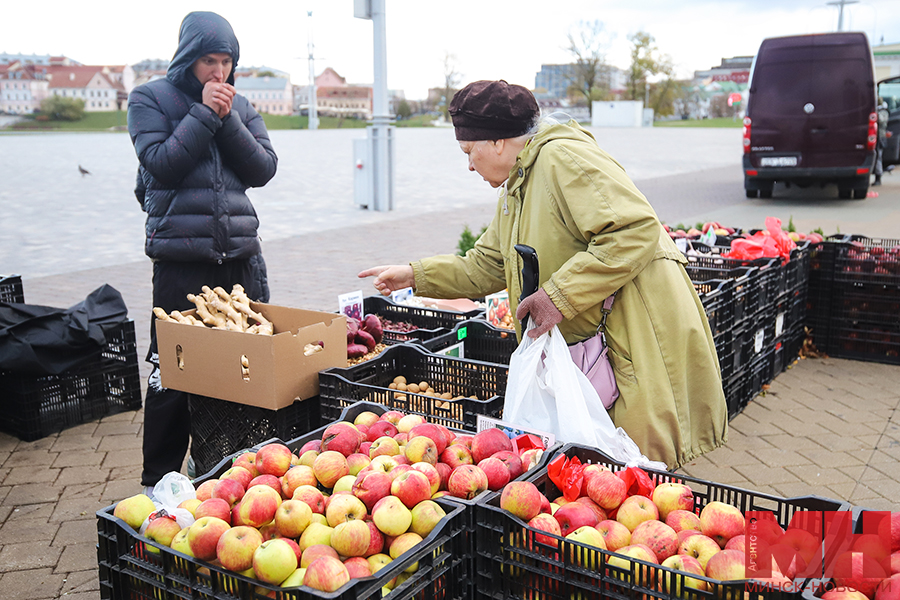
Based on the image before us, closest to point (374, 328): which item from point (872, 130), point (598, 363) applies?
point (598, 363)

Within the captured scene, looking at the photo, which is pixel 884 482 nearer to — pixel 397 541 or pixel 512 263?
pixel 512 263

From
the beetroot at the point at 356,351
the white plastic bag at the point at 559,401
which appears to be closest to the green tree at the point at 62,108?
the beetroot at the point at 356,351

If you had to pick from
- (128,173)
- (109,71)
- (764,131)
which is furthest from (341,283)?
(109,71)

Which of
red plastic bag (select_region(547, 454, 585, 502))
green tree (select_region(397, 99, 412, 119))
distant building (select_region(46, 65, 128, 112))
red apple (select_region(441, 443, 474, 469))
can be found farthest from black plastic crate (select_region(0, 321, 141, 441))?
green tree (select_region(397, 99, 412, 119))

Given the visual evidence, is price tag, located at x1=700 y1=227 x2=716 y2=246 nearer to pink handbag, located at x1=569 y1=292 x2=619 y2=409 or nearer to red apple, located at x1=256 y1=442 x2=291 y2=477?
pink handbag, located at x1=569 y1=292 x2=619 y2=409

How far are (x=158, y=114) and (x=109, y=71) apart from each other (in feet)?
280

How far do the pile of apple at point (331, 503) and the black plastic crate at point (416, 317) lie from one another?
1991 millimetres

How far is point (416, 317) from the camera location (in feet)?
15.2

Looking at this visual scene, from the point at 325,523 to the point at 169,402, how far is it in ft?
6.65

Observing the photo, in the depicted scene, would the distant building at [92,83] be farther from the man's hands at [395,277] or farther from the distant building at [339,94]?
the man's hands at [395,277]

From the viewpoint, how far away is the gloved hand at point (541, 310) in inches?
94.4

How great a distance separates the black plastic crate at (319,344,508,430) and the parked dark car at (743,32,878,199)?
1204 centimetres

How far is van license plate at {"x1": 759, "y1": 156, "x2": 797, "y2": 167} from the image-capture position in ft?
45.2

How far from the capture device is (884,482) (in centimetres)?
396
